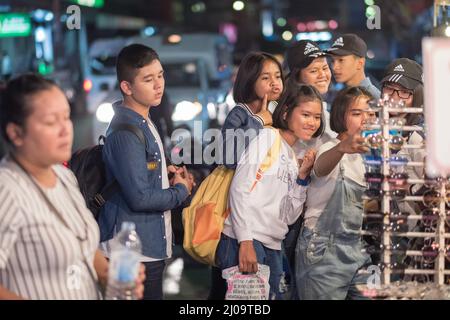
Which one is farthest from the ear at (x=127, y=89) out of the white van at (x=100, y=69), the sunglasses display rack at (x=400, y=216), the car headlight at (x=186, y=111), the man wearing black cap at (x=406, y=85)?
the white van at (x=100, y=69)

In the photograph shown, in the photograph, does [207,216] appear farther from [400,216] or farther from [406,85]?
[406,85]

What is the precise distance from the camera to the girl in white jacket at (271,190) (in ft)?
18.1

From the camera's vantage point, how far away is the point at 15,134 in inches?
158

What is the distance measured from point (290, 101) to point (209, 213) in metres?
0.87

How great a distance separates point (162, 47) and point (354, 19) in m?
31.1

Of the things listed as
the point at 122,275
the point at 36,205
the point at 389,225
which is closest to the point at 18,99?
the point at 36,205

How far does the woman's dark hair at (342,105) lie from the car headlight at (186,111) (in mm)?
8557

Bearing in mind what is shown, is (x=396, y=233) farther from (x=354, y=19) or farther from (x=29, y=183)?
(x=354, y=19)

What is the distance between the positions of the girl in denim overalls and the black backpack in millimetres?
1171

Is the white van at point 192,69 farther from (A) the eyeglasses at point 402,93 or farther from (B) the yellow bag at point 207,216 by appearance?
(B) the yellow bag at point 207,216

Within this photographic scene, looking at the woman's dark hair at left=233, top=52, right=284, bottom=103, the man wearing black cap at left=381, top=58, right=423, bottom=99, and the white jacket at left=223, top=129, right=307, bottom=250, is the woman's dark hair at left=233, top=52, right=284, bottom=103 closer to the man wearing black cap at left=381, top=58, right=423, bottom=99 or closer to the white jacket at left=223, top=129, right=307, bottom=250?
the white jacket at left=223, top=129, right=307, bottom=250

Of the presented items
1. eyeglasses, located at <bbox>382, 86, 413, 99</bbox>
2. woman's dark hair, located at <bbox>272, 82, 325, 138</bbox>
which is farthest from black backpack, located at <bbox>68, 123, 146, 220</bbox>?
eyeglasses, located at <bbox>382, 86, 413, 99</bbox>

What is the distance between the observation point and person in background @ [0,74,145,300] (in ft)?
12.8

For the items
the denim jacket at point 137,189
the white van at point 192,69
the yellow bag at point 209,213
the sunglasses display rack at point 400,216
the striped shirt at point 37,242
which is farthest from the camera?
the white van at point 192,69
